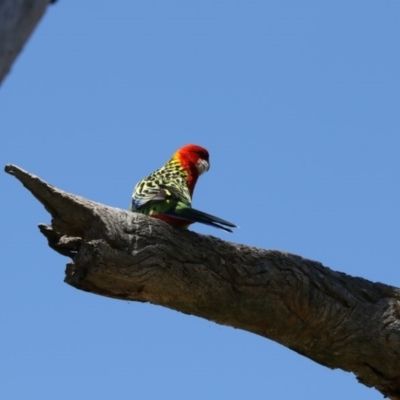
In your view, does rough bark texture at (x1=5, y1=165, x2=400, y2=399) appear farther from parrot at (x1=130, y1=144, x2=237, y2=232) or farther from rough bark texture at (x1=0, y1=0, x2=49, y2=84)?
rough bark texture at (x1=0, y1=0, x2=49, y2=84)

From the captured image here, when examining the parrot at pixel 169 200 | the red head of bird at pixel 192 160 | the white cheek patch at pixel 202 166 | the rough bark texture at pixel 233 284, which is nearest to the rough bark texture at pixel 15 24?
the rough bark texture at pixel 233 284

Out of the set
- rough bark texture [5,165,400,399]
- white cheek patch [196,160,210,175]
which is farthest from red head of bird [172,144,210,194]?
rough bark texture [5,165,400,399]

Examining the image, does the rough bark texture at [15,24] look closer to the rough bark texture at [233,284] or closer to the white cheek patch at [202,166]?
the rough bark texture at [233,284]

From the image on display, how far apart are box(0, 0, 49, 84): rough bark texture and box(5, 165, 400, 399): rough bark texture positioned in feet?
8.72

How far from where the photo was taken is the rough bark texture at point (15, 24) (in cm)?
253

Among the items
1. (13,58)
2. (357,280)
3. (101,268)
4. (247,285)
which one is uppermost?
(357,280)

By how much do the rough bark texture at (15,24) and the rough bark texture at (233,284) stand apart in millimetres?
2657

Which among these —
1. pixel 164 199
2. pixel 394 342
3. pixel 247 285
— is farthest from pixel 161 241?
pixel 394 342

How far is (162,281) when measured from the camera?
5500mm

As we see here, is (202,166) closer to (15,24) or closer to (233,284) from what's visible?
(233,284)

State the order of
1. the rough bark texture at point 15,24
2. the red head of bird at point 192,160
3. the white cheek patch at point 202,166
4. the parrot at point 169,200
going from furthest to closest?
the white cheek patch at point 202,166 → the red head of bird at point 192,160 → the parrot at point 169,200 → the rough bark texture at point 15,24

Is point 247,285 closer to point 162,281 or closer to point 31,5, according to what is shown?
point 162,281

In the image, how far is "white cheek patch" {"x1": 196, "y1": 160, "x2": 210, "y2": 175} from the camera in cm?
844

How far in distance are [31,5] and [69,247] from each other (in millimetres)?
2902
